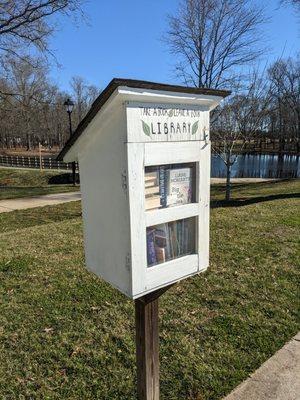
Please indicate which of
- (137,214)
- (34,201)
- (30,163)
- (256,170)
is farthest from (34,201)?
(256,170)

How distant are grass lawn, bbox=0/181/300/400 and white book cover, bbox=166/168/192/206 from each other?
1.51 metres

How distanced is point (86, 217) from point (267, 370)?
1.88 m

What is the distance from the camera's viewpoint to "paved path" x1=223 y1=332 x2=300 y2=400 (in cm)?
270

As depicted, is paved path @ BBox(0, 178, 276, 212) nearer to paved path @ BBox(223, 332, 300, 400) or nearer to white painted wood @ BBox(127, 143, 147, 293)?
paved path @ BBox(223, 332, 300, 400)

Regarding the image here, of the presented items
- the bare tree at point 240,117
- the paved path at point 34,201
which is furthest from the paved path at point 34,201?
the bare tree at point 240,117

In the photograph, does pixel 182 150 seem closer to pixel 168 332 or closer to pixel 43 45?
pixel 168 332

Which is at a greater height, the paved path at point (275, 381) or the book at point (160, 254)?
the book at point (160, 254)

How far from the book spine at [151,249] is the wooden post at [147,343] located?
0.20m

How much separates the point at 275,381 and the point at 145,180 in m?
1.97

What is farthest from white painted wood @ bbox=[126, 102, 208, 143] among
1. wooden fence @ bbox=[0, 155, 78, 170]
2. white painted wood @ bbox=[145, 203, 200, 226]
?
wooden fence @ bbox=[0, 155, 78, 170]

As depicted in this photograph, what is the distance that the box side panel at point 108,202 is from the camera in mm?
1785

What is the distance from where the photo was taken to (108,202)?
6.35ft

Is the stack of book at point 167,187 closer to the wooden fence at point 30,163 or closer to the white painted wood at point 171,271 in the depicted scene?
the white painted wood at point 171,271

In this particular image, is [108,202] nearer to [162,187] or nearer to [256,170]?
[162,187]
